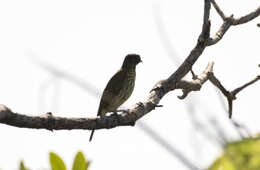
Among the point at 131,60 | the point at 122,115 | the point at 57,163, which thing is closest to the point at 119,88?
the point at 131,60

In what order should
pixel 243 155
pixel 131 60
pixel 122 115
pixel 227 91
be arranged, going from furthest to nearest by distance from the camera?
pixel 131 60 → pixel 227 91 → pixel 122 115 → pixel 243 155

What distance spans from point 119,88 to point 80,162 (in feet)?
14.9

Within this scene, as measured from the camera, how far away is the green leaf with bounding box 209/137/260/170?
1288 millimetres

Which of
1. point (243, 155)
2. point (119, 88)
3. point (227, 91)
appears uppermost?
point (119, 88)

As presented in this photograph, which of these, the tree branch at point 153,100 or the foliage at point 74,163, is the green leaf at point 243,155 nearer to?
the foliage at point 74,163

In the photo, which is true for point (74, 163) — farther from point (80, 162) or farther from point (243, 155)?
point (243, 155)

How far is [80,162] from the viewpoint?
2529 millimetres

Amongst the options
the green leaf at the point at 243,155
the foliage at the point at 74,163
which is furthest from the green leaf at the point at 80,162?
the green leaf at the point at 243,155

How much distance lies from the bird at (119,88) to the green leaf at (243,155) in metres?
5.12

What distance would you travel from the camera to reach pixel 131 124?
332cm

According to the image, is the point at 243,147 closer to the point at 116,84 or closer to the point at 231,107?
the point at 231,107

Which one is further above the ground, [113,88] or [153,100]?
[113,88]

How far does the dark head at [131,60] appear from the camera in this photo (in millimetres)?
7900

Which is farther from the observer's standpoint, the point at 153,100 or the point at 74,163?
the point at 153,100
